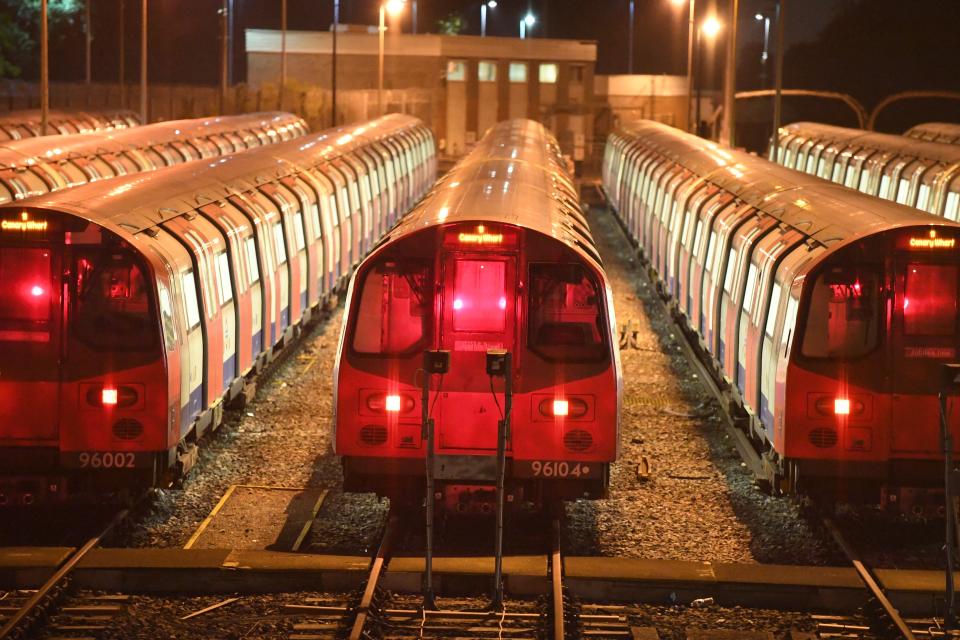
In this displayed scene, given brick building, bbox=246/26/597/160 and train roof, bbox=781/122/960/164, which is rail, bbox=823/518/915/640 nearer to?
train roof, bbox=781/122/960/164

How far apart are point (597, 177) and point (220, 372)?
162 feet

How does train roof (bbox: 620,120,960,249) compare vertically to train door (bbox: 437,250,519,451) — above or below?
above

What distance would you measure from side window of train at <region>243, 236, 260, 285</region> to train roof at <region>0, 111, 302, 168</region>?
14.6 feet

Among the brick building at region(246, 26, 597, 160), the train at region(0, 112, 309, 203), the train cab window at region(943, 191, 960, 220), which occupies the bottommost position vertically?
the train cab window at region(943, 191, 960, 220)

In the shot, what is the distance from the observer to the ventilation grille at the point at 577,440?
10.9m

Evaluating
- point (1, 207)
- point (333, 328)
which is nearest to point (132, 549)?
point (1, 207)

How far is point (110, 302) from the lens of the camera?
11133 mm

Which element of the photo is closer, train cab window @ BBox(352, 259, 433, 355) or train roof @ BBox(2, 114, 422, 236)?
train cab window @ BBox(352, 259, 433, 355)

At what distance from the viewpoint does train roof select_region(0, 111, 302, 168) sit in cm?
2031

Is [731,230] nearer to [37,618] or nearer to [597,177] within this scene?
[37,618]

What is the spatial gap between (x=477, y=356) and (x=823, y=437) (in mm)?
2659

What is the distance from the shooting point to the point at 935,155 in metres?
23.4

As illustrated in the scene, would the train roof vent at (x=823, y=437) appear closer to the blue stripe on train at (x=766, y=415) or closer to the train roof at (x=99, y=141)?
the blue stripe on train at (x=766, y=415)

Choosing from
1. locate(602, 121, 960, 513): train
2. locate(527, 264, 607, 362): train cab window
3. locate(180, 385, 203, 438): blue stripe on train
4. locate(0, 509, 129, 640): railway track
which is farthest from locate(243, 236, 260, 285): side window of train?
locate(0, 509, 129, 640): railway track
